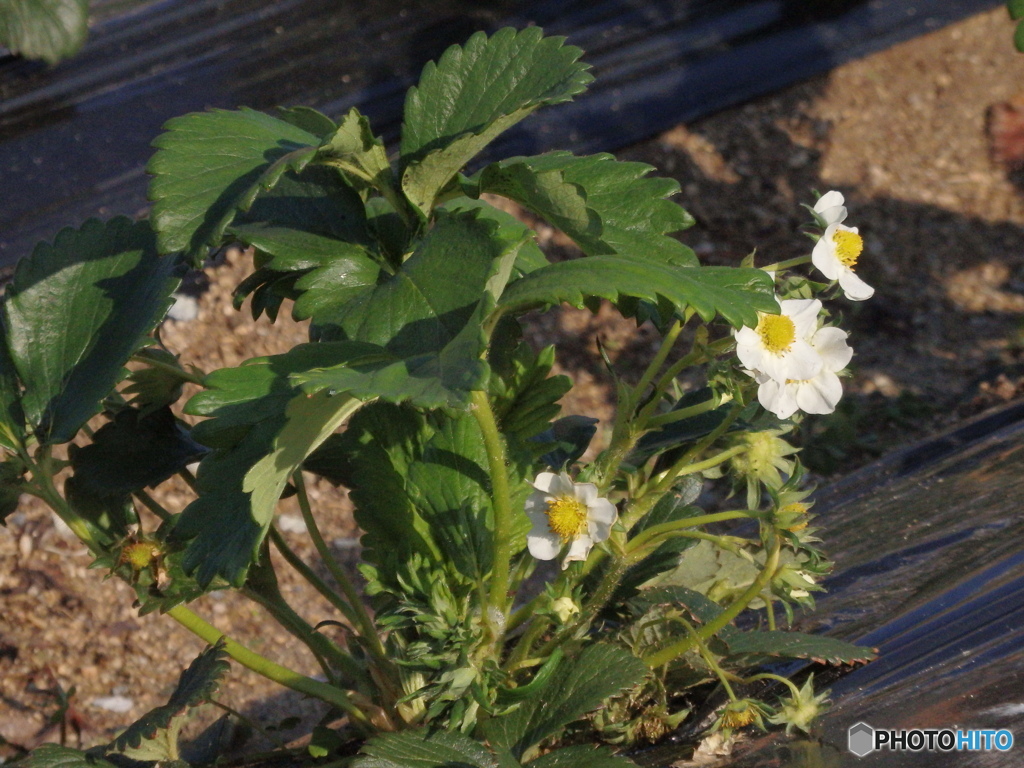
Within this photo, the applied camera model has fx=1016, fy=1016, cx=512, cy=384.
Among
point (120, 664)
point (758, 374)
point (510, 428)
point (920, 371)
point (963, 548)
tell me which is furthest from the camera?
point (920, 371)

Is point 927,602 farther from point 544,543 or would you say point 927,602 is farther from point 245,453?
point 245,453

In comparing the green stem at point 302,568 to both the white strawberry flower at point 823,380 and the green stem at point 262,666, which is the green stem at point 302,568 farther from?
the white strawberry flower at point 823,380

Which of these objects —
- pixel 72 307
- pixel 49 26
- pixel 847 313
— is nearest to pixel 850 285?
pixel 72 307

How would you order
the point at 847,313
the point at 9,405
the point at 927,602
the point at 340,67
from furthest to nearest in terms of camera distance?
the point at 340,67 → the point at 847,313 → the point at 927,602 → the point at 9,405

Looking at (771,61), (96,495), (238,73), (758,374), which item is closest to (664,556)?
(758,374)

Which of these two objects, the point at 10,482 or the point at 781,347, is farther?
the point at 10,482

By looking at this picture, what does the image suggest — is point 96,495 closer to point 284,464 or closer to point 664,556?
point 284,464
